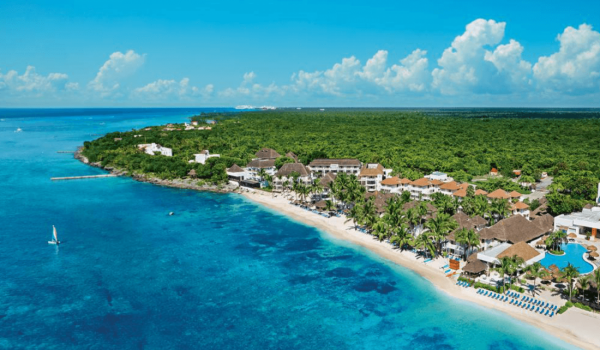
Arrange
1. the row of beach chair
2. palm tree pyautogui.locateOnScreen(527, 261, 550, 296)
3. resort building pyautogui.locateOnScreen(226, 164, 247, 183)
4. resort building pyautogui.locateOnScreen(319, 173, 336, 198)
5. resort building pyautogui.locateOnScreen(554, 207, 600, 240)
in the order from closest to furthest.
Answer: the row of beach chair
palm tree pyautogui.locateOnScreen(527, 261, 550, 296)
resort building pyautogui.locateOnScreen(554, 207, 600, 240)
resort building pyautogui.locateOnScreen(319, 173, 336, 198)
resort building pyautogui.locateOnScreen(226, 164, 247, 183)

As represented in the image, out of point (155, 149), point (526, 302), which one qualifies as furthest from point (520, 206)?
point (155, 149)

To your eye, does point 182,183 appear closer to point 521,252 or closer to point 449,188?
point 449,188

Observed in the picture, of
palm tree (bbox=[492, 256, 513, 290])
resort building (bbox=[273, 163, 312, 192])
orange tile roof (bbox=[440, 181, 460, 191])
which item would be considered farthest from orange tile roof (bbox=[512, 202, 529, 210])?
resort building (bbox=[273, 163, 312, 192])

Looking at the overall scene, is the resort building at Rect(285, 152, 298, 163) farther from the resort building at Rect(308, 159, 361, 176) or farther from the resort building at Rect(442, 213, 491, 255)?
the resort building at Rect(442, 213, 491, 255)

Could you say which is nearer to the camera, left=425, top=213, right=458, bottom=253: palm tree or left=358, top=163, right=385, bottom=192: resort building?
left=425, top=213, right=458, bottom=253: palm tree

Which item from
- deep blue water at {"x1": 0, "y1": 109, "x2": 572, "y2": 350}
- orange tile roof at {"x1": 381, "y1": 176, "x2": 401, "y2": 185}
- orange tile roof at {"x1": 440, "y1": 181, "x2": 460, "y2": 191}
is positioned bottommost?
deep blue water at {"x1": 0, "y1": 109, "x2": 572, "y2": 350}

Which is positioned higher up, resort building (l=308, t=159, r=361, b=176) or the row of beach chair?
resort building (l=308, t=159, r=361, b=176)

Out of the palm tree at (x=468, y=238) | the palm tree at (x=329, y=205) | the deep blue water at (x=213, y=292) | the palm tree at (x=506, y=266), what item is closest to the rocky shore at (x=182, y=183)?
the deep blue water at (x=213, y=292)

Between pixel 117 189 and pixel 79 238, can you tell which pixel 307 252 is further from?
pixel 117 189
